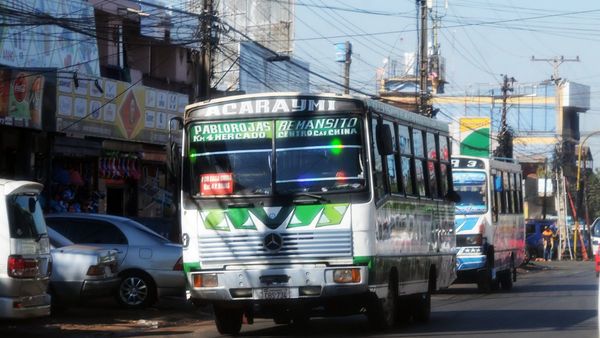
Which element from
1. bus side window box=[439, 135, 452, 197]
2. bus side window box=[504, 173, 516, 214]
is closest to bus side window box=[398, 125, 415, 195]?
bus side window box=[439, 135, 452, 197]

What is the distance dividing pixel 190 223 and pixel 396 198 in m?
2.91

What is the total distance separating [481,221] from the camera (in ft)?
81.6

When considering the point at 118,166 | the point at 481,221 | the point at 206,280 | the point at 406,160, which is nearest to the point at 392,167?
the point at 406,160

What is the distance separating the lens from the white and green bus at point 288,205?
13016 mm

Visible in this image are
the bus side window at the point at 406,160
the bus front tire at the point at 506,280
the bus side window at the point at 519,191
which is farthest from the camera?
the bus side window at the point at 519,191

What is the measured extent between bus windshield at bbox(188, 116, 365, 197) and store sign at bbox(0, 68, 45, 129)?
1122 centimetres

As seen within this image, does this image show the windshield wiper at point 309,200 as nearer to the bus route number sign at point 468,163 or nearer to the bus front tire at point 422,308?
the bus front tire at point 422,308

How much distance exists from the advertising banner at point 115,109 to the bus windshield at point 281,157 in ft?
42.4

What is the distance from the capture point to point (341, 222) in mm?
13023

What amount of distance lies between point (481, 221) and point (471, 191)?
0.81 m

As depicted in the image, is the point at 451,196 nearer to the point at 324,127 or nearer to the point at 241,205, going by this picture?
the point at 324,127

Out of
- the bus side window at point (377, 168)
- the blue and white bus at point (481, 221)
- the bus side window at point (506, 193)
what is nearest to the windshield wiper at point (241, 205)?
the bus side window at point (377, 168)

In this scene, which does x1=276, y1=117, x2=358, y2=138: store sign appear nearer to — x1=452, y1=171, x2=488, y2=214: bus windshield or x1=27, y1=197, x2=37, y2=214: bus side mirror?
x1=27, y1=197, x2=37, y2=214: bus side mirror

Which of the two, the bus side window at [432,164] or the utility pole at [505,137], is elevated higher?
the utility pole at [505,137]
